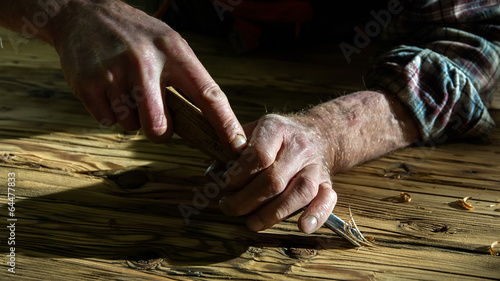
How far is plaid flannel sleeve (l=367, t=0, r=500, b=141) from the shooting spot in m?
1.38

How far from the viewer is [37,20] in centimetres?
114

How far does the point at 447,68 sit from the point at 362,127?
32 centimetres

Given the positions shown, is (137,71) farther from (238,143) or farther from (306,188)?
(306,188)

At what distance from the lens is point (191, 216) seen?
114 cm

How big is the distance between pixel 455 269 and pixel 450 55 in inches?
28.0

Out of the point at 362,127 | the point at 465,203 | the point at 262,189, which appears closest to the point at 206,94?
the point at 262,189

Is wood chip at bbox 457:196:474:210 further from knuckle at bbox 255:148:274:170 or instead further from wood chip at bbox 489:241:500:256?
knuckle at bbox 255:148:274:170

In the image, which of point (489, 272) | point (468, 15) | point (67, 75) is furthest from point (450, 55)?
point (67, 75)

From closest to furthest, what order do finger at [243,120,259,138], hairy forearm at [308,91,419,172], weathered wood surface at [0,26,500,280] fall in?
weathered wood surface at [0,26,500,280] < finger at [243,120,259,138] < hairy forearm at [308,91,419,172]

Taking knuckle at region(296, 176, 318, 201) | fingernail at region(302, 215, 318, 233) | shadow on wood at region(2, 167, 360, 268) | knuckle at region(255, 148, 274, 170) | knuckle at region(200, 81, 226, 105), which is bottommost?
shadow on wood at region(2, 167, 360, 268)

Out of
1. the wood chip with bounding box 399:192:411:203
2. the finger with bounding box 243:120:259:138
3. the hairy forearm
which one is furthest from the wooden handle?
the wood chip with bounding box 399:192:411:203

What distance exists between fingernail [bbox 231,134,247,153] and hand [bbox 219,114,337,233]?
1 centimetres

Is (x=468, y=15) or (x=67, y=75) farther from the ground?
(x=468, y=15)

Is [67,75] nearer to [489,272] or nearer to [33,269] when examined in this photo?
[33,269]
